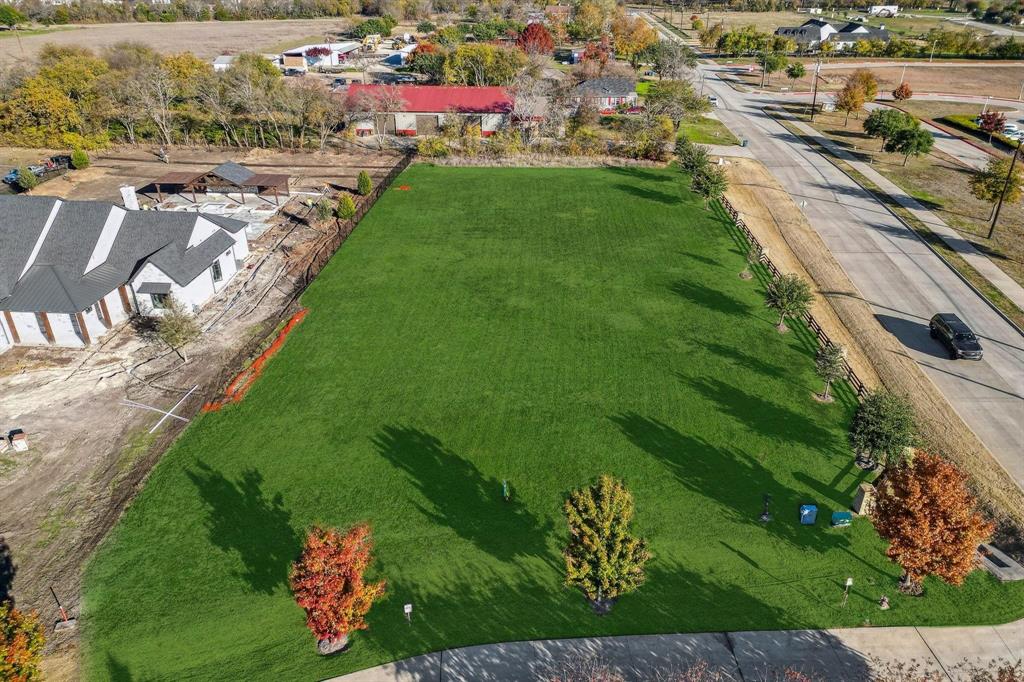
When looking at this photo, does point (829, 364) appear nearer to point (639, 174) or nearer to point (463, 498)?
point (463, 498)

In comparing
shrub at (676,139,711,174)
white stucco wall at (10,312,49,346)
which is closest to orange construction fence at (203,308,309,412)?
white stucco wall at (10,312,49,346)

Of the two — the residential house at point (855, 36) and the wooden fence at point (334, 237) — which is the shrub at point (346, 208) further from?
the residential house at point (855, 36)

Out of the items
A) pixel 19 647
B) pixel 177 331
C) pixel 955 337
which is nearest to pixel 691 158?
pixel 955 337

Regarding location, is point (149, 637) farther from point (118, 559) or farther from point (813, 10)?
point (813, 10)

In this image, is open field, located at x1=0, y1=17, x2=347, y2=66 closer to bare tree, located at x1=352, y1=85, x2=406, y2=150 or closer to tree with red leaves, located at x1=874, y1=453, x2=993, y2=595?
bare tree, located at x1=352, y1=85, x2=406, y2=150

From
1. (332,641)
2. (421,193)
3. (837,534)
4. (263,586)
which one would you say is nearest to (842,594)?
(837,534)
